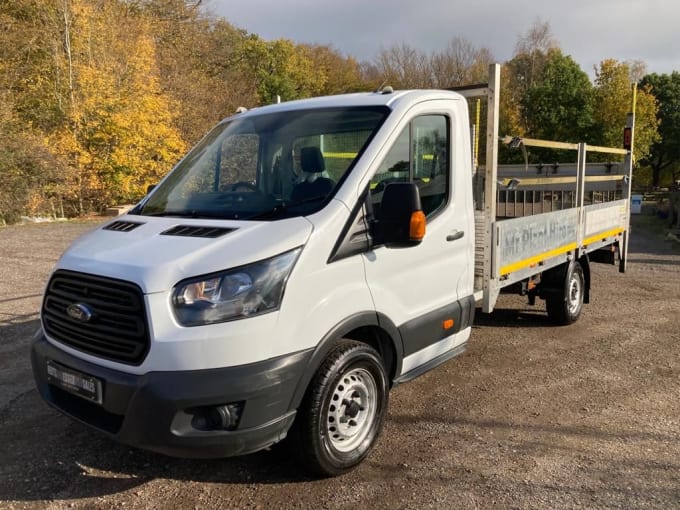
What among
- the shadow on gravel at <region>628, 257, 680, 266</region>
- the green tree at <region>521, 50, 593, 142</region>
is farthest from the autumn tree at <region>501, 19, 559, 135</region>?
the shadow on gravel at <region>628, 257, 680, 266</region>

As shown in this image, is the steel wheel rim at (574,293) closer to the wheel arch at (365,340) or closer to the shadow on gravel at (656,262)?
the wheel arch at (365,340)

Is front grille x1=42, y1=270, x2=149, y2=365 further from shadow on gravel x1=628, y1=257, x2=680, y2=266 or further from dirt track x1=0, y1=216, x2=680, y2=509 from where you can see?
shadow on gravel x1=628, y1=257, x2=680, y2=266

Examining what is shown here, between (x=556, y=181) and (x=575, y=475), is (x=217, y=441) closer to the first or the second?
(x=575, y=475)

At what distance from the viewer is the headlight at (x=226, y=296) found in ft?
9.04

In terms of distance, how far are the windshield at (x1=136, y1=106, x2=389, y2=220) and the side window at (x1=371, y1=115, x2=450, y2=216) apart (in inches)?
8.1

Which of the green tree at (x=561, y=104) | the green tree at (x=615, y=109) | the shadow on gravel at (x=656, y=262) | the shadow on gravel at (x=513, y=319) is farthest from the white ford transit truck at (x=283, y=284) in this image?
the green tree at (x=561, y=104)

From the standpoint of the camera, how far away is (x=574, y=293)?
6.80m

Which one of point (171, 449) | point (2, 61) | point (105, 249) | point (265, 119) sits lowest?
point (171, 449)

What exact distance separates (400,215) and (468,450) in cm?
172

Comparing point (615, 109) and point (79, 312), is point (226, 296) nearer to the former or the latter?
point (79, 312)

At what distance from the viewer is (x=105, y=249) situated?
315 cm

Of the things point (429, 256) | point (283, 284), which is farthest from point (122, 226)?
point (429, 256)

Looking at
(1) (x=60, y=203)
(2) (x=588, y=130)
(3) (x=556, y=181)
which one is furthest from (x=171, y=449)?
(2) (x=588, y=130)

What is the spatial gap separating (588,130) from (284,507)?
35.5 metres
